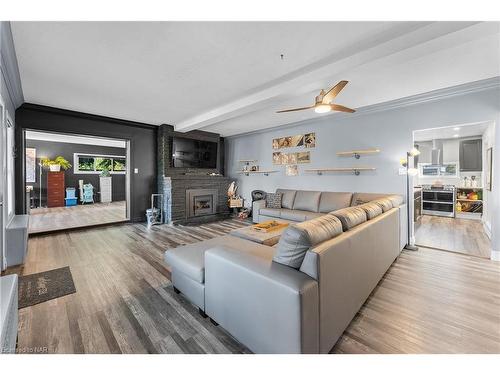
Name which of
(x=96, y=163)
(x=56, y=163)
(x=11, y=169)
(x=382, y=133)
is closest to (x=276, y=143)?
(x=382, y=133)

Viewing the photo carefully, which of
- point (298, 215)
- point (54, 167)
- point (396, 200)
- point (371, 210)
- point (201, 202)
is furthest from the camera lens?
point (54, 167)

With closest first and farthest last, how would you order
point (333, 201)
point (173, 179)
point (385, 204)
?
A: point (385, 204), point (333, 201), point (173, 179)

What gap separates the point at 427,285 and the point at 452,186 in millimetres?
5564

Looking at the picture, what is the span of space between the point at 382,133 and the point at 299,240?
3881mm

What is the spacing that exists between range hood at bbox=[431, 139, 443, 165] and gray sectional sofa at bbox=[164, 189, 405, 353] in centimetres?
633

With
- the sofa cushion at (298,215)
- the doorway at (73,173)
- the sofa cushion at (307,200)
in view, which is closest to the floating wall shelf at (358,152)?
the sofa cushion at (307,200)

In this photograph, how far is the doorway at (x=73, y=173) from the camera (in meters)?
8.22

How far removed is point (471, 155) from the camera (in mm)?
6051

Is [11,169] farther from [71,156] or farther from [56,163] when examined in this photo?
[71,156]

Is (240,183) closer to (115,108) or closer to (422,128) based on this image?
(115,108)

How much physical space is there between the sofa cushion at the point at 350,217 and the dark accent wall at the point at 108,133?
17.6 feet
